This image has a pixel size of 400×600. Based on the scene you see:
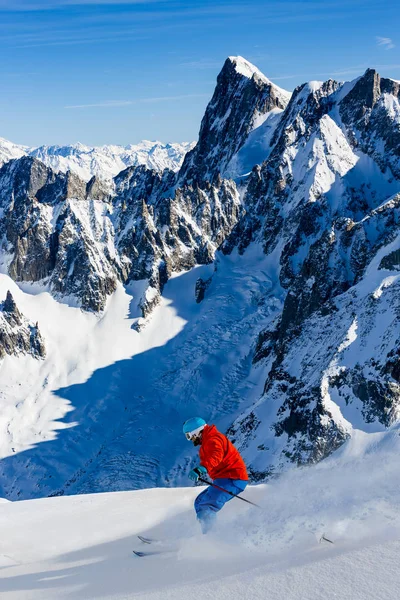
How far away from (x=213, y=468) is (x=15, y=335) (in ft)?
320

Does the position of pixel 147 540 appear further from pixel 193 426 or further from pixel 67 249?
pixel 67 249

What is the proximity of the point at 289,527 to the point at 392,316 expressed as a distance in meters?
49.1

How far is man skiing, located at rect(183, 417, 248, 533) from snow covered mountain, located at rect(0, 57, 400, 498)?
40645 millimetres

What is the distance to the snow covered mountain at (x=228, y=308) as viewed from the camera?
187ft

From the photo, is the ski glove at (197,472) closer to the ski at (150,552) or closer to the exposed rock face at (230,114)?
the ski at (150,552)

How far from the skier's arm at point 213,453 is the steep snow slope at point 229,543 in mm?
1225

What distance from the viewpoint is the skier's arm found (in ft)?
34.5

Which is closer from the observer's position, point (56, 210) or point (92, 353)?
point (92, 353)

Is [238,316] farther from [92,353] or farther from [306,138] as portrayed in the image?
[306,138]

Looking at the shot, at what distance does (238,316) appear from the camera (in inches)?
4301

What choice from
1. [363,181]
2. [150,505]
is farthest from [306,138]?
[150,505]

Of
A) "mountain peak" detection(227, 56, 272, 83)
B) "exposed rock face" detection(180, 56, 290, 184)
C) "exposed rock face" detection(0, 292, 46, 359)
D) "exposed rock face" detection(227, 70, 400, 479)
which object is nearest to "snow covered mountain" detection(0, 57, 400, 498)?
"exposed rock face" detection(227, 70, 400, 479)

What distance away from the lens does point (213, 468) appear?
10.8 metres

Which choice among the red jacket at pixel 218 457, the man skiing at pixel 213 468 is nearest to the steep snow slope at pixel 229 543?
the man skiing at pixel 213 468
